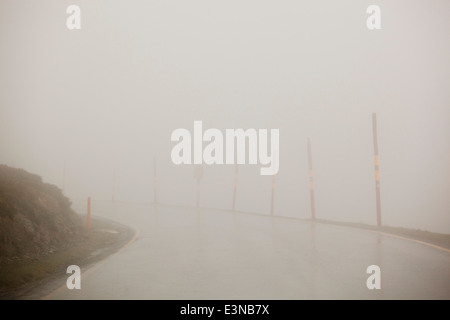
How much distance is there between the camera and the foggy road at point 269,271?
6.36 metres

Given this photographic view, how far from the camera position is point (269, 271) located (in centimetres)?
829

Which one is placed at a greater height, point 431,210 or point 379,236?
point 379,236

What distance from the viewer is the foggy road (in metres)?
6.36

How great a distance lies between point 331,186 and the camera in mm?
180375

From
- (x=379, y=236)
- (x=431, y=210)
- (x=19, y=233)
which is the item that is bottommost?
(x=431, y=210)

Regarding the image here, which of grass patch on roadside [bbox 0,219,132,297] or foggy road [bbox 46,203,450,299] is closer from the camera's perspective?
foggy road [bbox 46,203,450,299]

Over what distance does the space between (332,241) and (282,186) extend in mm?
169148

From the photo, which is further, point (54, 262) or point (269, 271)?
point (54, 262)

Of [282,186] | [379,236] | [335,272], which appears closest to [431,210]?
[282,186]

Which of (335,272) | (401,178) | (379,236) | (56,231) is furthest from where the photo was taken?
(401,178)

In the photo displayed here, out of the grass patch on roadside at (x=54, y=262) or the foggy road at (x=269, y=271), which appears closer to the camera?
the foggy road at (x=269, y=271)
